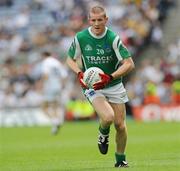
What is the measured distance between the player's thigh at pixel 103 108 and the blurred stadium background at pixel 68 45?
18039mm

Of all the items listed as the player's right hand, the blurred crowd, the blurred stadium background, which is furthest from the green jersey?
the blurred crowd

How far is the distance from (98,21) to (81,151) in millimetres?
5443

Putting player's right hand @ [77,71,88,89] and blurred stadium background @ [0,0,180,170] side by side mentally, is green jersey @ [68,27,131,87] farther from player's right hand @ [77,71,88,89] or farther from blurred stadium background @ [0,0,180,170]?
blurred stadium background @ [0,0,180,170]

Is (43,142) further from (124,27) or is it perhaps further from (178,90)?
(124,27)

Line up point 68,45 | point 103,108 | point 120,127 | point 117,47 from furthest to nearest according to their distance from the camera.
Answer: point 68,45, point 120,127, point 117,47, point 103,108

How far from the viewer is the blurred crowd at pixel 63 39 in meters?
31.4

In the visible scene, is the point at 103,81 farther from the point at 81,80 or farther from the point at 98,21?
the point at 98,21

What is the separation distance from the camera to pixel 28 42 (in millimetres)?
34125

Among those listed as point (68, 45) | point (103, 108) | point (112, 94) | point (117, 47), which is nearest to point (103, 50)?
point (117, 47)

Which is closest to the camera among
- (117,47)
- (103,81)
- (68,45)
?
(103,81)

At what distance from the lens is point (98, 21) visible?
11273mm

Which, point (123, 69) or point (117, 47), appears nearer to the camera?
point (123, 69)

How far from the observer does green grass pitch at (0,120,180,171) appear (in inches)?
478

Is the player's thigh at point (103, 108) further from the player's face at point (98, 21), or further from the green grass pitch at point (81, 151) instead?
the player's face at point (98, 21)
